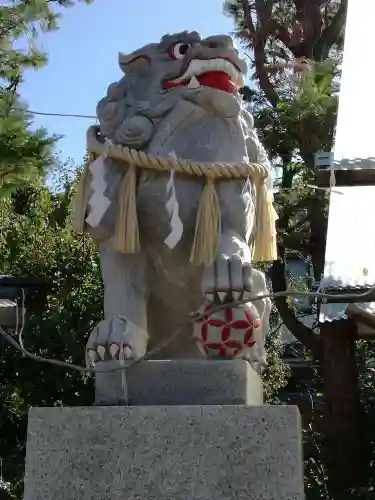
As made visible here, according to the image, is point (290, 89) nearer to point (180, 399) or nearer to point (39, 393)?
point (39, 393)

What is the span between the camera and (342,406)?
5977mm

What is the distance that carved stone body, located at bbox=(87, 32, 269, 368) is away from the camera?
2.28m

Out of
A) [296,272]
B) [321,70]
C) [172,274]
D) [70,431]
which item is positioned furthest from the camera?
[296,272]

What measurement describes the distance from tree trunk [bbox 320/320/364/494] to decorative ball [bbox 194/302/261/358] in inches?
147

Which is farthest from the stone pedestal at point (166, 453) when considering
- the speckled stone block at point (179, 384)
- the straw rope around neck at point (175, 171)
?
the straw rope around neck at point (175, 171)

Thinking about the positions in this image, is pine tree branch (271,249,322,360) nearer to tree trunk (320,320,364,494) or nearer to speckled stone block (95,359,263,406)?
tree trunk (320,320,364,494)

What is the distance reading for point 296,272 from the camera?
11.5m

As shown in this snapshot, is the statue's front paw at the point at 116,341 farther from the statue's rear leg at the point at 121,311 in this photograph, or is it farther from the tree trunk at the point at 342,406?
the tree trunk at the point at 342,406

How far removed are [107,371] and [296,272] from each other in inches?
381

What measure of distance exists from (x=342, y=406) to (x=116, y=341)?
4.26m

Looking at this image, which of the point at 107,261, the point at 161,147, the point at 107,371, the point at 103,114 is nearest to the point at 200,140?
the point at 161,147

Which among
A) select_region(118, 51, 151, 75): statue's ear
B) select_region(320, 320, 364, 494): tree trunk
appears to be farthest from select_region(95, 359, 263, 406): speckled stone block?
select_region(320, 320, 364, 494): tree trunk

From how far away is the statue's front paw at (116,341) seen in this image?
211cm

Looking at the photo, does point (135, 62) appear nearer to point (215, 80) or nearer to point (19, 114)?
point (215, 80)
